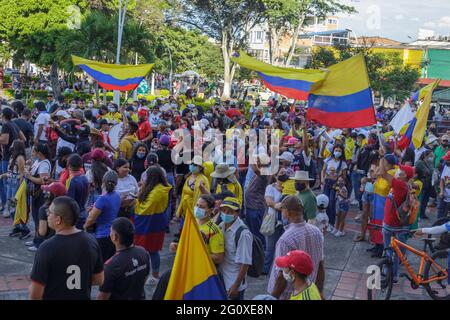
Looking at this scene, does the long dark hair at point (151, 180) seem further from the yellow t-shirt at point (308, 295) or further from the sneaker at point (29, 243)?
the yellow t-shirt at point (308, 295)

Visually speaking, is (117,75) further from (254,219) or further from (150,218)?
(150,218)

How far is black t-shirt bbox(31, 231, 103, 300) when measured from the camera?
441 centimetres

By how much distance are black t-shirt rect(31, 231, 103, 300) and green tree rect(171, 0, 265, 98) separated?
122 feet

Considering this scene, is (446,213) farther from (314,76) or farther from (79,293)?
(79,293)

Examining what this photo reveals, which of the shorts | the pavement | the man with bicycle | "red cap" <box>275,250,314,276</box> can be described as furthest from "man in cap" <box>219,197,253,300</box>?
the shorts

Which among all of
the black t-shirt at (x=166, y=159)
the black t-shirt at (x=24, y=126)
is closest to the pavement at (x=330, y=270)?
the black t-shirt at (x=166, y=159)

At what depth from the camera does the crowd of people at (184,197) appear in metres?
4.70

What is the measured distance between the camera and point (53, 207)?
4781 mm

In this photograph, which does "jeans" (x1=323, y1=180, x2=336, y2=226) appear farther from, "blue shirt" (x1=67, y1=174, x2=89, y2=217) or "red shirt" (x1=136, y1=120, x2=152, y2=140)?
"blue shirt" (x1=67, y1=174, x2=89, y2=217)

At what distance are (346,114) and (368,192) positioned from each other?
6.97ft

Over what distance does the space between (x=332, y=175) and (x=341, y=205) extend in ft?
1.84

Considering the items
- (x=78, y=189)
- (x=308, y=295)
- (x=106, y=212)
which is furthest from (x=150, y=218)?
(x=308, y=295)

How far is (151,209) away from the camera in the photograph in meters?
7.39
